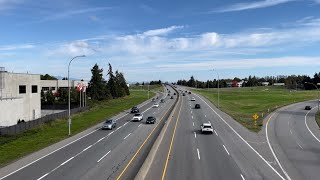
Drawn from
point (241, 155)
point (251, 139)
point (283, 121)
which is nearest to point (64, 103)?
point (283, 121)

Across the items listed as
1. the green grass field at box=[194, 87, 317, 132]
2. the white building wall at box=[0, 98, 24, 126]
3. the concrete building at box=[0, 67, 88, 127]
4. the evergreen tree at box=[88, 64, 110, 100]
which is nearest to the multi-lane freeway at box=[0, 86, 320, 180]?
the green grass field at box=[194, 87, 317, 132]

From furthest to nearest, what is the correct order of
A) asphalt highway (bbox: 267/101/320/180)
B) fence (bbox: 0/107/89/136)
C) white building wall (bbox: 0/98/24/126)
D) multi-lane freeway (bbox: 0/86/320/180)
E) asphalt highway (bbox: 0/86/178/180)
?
white building wall (bbox: 0/98/24/126), fence (bbox: 0/107/89/136), asphalt highway (bbox: 267/101/320/180), multi-lane freeway (bbox: 0/86/320/180), asphalt highway (bbox: 0/86/178/180)

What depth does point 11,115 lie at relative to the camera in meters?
61.7

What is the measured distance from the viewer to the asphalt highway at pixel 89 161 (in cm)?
2440

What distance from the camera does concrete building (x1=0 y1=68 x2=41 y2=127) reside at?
60469 mm

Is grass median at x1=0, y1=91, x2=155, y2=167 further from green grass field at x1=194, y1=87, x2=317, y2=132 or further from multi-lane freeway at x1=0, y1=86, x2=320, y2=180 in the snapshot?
green grass field at x1=194, y1=87, x2=317, y2=132

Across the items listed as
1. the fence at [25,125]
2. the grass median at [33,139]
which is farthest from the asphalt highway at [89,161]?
the fence at [25,125]

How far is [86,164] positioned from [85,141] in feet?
41.9

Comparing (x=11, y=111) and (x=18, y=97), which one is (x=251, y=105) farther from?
(x=11, y=111)

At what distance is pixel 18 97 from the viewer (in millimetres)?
66125

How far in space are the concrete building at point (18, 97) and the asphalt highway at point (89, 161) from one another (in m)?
23.3

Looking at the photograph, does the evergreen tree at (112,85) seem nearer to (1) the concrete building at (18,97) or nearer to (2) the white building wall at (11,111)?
(1) the concrete building at (18,97)

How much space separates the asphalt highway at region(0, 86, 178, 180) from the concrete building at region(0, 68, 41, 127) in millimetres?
23282

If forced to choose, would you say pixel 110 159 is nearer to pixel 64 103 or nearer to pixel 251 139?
pixel 251 139
